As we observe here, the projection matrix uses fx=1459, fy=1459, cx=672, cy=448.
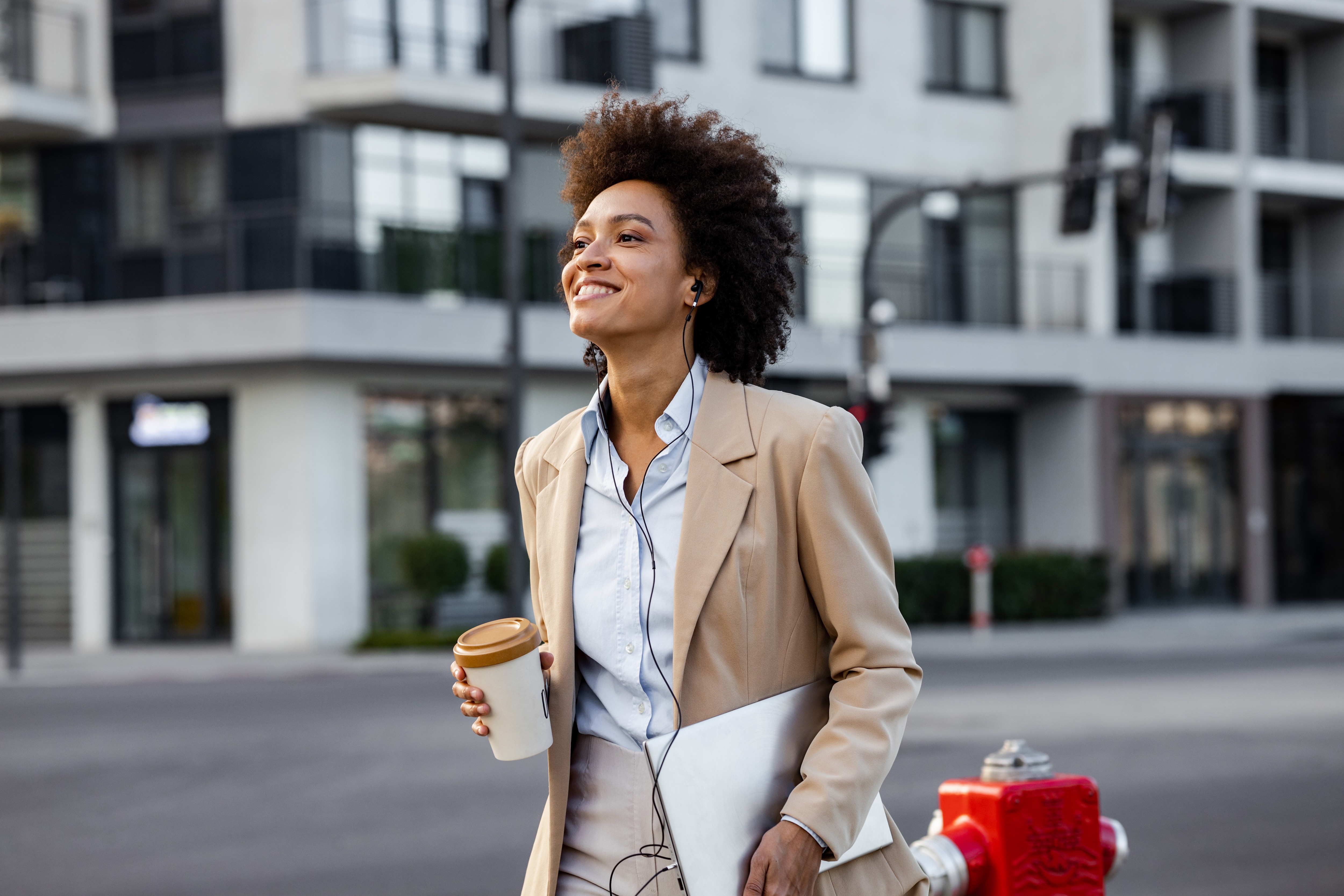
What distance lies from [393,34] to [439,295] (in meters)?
3.90

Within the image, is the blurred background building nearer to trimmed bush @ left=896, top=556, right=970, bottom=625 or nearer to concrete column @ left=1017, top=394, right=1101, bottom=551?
concrete column @ left=1017, top=394, right=1101, bottom=551

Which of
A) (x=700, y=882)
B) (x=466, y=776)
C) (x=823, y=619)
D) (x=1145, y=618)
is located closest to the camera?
(x=700, y=882)

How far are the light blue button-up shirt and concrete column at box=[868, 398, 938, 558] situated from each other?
897 inches

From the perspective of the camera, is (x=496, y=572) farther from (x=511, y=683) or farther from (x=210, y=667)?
(x=511, y=683)

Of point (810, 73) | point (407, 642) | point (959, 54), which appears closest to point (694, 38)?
point (810, 73)

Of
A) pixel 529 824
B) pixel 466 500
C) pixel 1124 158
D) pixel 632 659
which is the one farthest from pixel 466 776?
pixel 1124 158

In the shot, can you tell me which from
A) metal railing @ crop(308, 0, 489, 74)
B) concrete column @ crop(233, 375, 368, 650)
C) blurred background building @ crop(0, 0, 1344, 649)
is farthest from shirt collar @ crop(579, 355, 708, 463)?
metal railing @ crop(308, 0, 489, 74)

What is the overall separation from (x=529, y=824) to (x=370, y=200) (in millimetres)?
15353

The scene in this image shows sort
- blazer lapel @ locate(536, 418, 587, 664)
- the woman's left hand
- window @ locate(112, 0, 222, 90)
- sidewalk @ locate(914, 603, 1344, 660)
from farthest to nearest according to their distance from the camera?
window @ locate(112, 0, 222, 90) → sidewalk @ locate(914, 603, 1344, 660) → blazer lapel @ locate(536, 418, 587, 664) → the woman's left hand

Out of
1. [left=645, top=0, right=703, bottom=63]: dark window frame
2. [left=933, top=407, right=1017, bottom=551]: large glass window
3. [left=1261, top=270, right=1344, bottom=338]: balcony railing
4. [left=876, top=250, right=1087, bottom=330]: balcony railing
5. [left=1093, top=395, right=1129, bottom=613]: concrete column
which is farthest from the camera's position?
[left=1261, top=270, right=1344, bottom=338]: balcony railing

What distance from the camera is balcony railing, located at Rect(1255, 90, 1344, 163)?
2903 cm

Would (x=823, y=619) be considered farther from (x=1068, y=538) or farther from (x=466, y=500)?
(x=1068, y=538)

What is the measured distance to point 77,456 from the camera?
21859 millimetres

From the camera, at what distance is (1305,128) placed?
29172mm
